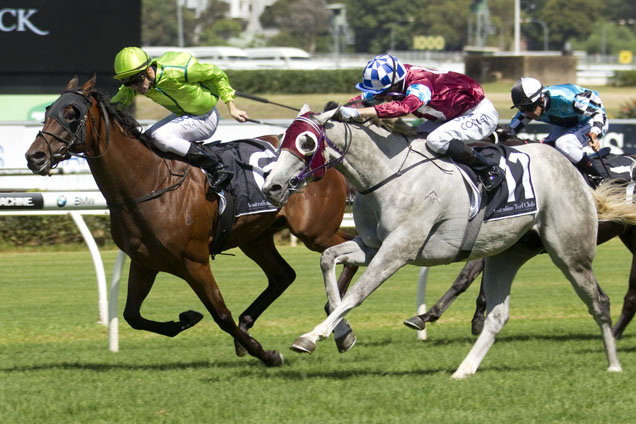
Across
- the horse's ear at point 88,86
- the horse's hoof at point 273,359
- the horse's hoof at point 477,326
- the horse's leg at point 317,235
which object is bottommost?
the horse's hoof at point 477,326

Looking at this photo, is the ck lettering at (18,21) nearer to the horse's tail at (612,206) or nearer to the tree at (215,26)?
the horse's tail at (612,206)

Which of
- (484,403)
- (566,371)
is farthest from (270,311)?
(484,403)

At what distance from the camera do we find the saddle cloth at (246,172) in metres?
6.57

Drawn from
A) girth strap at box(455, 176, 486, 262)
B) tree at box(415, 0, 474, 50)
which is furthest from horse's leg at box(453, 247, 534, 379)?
tree at box(415, 0, 474, 50)

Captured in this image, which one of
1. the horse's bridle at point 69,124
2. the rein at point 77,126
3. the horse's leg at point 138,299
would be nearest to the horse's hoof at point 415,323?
the horse's leg at point 138,299

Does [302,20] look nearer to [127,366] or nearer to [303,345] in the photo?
[127,366]

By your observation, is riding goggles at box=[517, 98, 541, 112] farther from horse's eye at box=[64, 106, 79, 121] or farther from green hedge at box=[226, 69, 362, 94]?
green hedge at box=[226, 69, 362, 94]

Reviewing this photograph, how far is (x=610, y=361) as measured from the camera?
6.09 metres

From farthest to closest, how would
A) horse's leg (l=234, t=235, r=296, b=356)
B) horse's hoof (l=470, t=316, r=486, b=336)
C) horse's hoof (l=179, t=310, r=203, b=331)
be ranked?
1. horse's hoof (l=470, t=316, r=486, b=336)
2. horse's leg (l=234, t=235, r=296, b=356)
3. horse's hoof (l=179, t=310, r=203, b=331)

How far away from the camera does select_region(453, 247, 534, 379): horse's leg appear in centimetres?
589

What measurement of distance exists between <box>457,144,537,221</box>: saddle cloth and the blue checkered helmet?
0.60 meters

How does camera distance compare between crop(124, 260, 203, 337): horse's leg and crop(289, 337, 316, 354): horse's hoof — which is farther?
crop(124, 260, 203, 337): horse's leg

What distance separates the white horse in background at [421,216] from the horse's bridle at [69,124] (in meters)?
1.22

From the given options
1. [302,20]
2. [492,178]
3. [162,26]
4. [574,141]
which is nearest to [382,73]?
[492,178]
